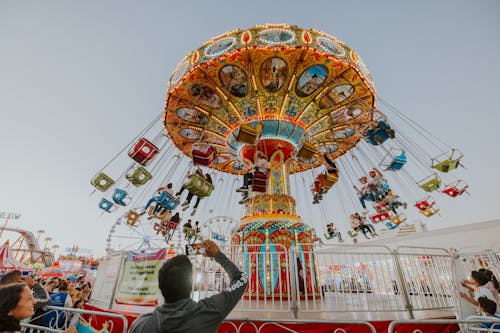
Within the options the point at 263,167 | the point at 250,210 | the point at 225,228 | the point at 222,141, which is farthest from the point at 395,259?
the point at 225,228

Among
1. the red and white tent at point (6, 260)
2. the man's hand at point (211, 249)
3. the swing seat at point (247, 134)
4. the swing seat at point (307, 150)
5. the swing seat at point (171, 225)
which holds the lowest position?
the man's hand at point (211, 249)

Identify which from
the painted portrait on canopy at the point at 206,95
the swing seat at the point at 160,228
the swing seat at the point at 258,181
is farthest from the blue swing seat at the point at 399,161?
the swing seat at the point at 160,228

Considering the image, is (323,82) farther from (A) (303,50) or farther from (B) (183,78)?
(B) (183,78)

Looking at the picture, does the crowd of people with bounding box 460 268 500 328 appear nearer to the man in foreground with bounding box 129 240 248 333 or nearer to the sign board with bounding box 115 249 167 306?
the man in foreground with bounding box 129 240 248 333

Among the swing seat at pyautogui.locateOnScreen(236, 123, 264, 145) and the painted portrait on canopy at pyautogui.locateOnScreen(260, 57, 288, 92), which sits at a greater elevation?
the painted portrait on canopy at pyautogui.locateOnScreen(260, 57, 288, 92)

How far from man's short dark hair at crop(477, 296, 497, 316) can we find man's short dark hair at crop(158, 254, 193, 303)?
5179mm

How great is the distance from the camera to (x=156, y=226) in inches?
432

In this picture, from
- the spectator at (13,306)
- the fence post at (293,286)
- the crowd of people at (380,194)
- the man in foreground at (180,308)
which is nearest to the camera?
the man in foreground at (180,308)

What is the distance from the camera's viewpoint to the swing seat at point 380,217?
10.9m

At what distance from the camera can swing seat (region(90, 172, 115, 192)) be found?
358 inches

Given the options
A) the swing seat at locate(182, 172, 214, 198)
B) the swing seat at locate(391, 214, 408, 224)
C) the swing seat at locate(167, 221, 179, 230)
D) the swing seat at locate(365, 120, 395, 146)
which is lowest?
the swing seat at locate(167, 221, 179, 230)

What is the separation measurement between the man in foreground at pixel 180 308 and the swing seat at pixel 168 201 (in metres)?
8.00

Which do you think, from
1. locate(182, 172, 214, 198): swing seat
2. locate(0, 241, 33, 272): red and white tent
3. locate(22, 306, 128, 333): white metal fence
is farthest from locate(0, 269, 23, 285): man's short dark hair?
locate(0, 241, 33, 272): red and white tent

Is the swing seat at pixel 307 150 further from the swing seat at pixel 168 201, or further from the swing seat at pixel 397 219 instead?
the swing seat at pixel 397 219
